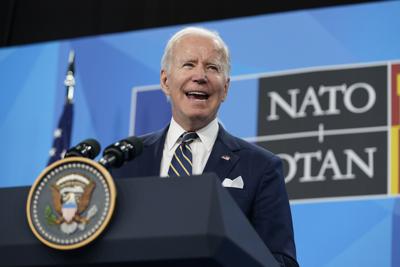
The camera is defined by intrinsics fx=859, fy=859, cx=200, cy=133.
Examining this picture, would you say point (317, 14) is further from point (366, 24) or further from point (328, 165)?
point (328, 165)

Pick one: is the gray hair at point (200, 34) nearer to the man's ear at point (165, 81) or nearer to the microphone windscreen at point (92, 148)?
the man's ear at point (165, 81)

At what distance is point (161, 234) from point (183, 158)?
2.77 feet

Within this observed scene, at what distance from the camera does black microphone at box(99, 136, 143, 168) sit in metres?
1.85

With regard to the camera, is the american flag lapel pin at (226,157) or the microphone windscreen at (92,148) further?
the american flag lapel pin at (226,157)

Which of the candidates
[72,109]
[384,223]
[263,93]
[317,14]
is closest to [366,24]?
[317,14]

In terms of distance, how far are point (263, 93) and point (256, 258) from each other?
2468mm

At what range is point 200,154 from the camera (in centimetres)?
247

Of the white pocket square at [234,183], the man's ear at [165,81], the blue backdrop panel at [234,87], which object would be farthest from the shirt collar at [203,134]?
the blue backdrop panel at [234,87]

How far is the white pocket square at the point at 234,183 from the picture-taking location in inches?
88.1

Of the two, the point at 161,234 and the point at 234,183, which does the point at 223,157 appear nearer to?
the point at 234,183

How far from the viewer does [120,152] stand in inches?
74.4

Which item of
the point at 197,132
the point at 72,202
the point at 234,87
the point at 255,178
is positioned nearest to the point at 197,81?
the point at 197,132

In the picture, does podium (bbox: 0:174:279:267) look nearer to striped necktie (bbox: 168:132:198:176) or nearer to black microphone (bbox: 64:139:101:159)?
black microphone (bbox: 64:139:101:159)

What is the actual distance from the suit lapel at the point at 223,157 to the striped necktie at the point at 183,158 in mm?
67
